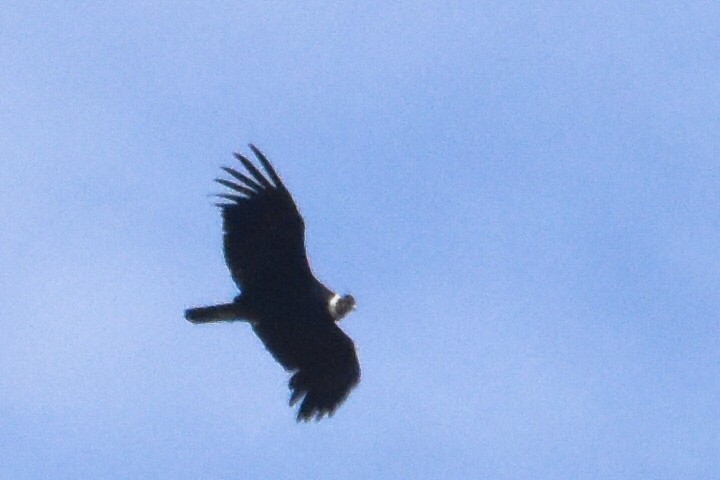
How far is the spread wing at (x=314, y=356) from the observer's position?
152 feet

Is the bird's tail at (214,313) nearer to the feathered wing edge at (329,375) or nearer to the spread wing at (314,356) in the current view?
the spread wing at (314,356)

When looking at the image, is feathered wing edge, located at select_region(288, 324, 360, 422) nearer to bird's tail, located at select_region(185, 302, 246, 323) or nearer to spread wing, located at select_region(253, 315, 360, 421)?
spread wing, located at select_region(253, 315, 360, 421)

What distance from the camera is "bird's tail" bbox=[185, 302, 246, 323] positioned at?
151 ft

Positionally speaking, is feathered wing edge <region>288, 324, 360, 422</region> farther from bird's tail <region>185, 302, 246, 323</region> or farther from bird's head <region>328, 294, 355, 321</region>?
bird's tail <region>185, 302, 246, 323</region>

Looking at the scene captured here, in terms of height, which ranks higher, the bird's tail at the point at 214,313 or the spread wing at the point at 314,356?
the bird's tail at the point at 214,313

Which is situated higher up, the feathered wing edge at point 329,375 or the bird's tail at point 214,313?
the bird's tail at point 214,313

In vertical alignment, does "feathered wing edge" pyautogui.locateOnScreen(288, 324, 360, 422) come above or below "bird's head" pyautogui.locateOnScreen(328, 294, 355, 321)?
below

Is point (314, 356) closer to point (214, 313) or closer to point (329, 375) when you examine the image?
point (329, 375)

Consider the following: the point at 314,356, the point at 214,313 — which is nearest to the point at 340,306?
the point at 314,356

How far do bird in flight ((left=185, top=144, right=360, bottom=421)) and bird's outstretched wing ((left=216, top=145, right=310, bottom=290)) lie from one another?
1cm

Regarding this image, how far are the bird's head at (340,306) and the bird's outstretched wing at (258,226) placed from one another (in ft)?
2.64

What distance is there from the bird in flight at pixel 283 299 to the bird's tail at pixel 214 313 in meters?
0.01

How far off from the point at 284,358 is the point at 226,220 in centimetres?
200

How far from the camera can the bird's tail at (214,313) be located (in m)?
46.0
